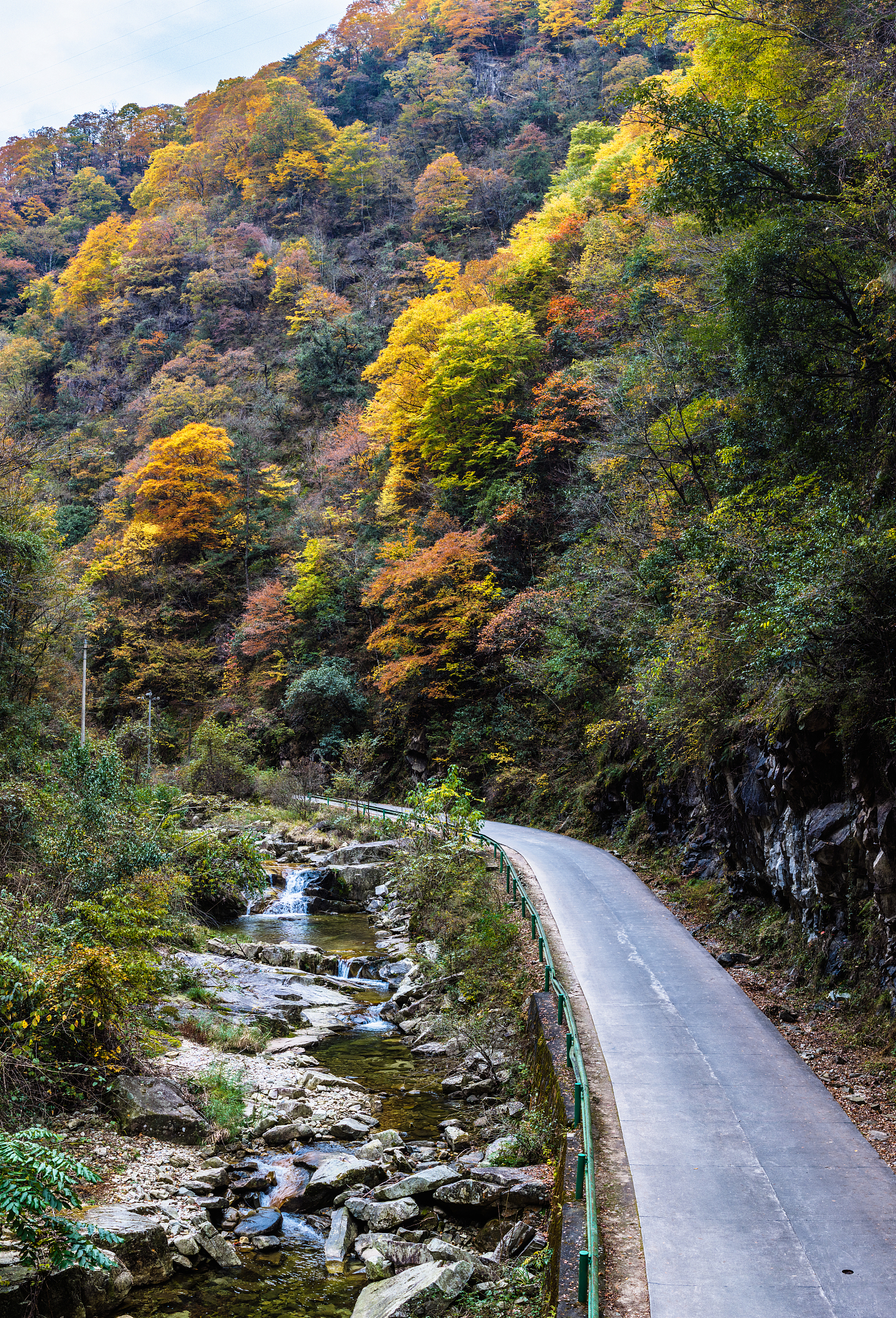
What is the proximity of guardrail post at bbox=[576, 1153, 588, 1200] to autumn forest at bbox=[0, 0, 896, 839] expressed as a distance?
494 cm

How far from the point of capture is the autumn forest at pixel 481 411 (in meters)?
12.2

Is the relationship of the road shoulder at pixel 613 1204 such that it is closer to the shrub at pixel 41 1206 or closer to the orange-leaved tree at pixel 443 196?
the shrub at pixel 41 1206

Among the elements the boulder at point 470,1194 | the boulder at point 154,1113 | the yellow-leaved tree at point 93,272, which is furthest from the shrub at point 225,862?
the yellow-leaved tree at point 93,272

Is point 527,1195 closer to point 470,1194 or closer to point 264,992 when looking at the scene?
point 470,1194

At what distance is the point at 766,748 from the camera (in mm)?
11250

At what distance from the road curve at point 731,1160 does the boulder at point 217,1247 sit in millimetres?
3520

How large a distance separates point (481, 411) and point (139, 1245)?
27.9 meters

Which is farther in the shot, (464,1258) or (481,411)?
(481,411)

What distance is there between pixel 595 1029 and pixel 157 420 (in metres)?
50.3

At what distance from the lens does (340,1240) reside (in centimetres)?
719

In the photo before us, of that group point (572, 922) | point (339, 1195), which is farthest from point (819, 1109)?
point (572, 922)

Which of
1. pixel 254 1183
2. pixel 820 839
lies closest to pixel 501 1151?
pixel 254 1183

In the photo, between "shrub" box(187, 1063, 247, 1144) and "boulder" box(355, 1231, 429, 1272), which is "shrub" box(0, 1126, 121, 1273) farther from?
"shrub" box(187, 1063, 247, 1144)

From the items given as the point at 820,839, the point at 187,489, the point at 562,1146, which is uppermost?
the point at 187,489
